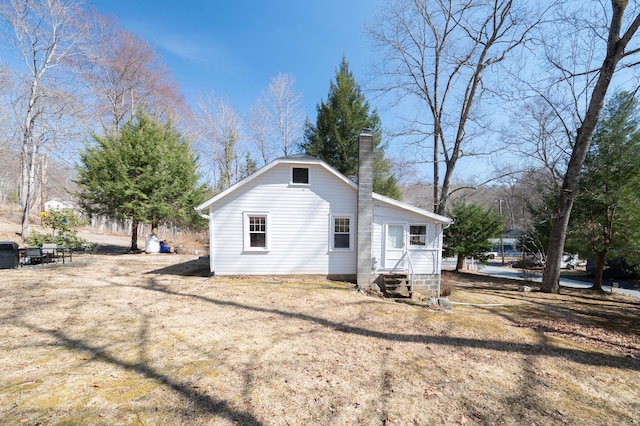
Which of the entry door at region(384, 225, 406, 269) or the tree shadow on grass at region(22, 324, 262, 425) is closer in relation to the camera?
the tree shadow on grass at region(22, 324, 262, 425)

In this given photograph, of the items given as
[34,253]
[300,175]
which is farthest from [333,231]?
[34,253]

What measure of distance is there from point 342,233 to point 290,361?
640 cm

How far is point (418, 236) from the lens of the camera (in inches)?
420

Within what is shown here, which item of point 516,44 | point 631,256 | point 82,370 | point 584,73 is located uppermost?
point 516,44

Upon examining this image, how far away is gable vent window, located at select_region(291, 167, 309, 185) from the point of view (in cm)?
1007

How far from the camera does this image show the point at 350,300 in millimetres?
7953

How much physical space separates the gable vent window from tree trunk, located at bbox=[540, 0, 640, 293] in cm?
1122

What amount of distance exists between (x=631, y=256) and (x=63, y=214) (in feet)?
89.6

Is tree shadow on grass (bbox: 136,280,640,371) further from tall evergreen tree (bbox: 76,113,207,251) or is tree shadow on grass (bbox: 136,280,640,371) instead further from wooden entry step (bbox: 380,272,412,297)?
tall evergreen tree (bbox: 76,113,207,251)

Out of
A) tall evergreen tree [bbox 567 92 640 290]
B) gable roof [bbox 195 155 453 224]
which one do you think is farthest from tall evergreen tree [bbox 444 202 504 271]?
gable roof [bbox 195 155 453 224]

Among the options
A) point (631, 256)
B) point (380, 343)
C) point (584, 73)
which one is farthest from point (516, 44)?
point (380, 343)

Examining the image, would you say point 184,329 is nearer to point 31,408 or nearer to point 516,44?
point 31,408

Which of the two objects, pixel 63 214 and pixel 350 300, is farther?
pixel 63 214

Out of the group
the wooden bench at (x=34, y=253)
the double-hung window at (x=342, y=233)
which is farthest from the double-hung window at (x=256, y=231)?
the wooden bench at (x=34, y=253)
